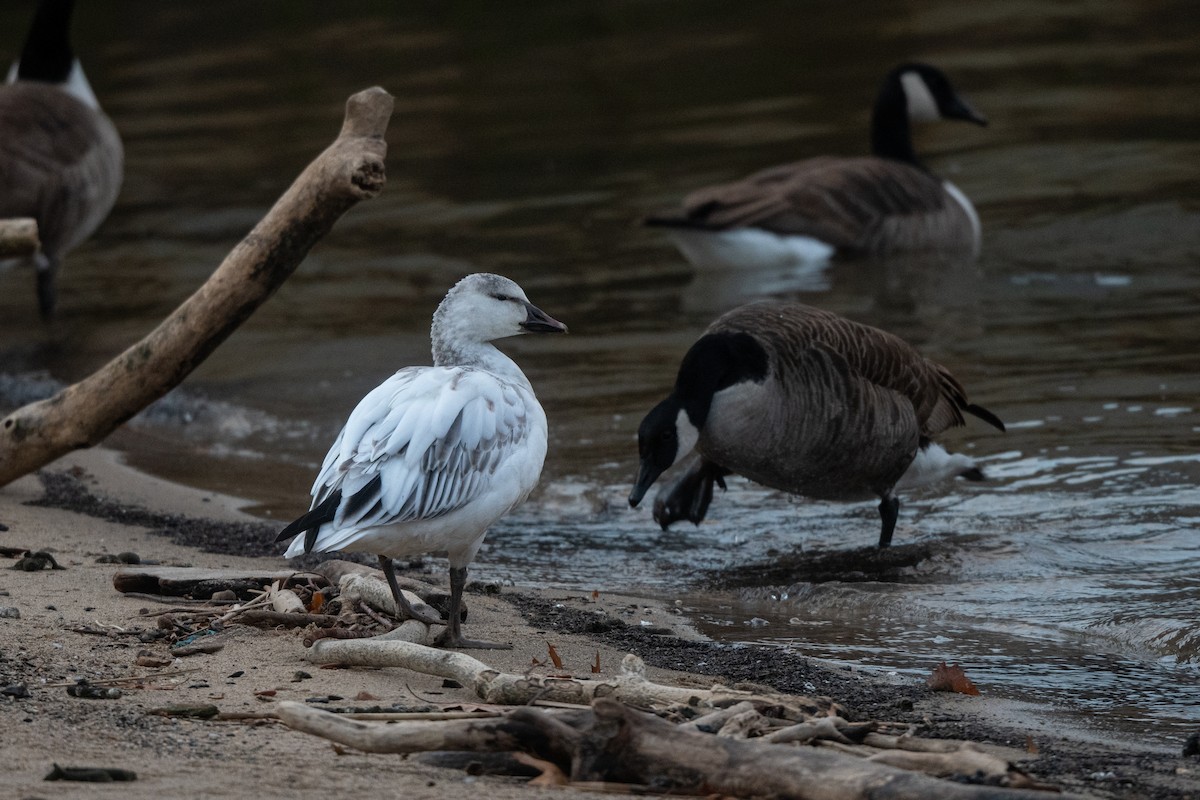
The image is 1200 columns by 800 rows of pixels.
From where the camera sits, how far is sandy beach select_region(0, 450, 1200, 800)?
11.8 feet

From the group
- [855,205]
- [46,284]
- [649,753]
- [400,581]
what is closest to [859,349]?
[400,581]

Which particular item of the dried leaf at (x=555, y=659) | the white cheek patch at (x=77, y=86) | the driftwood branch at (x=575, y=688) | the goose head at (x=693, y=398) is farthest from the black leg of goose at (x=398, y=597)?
the white cheek patch at (x=77, y=86)

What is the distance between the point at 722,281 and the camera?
43.2 feet

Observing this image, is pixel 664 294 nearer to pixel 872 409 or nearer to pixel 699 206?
pixel 699 206

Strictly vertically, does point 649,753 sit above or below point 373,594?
above

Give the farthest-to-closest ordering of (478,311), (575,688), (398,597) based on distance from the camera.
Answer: (478,311)
(398,597)
(575,688)

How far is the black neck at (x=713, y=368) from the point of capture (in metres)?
7.08

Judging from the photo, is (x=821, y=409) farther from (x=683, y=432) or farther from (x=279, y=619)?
(x=279, y=619)

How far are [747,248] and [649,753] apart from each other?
9989mm

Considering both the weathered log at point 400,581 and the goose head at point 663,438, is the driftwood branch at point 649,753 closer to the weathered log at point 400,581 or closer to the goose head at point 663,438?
the weathered log at point 400,581

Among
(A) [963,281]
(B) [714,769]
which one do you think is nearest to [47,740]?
(B) [714,769]

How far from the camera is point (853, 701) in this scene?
4793 mm

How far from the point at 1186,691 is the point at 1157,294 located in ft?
23.1

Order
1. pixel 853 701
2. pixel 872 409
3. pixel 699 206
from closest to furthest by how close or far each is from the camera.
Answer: pixel 853 701 → pixel 872 409 → pixel 699 206
